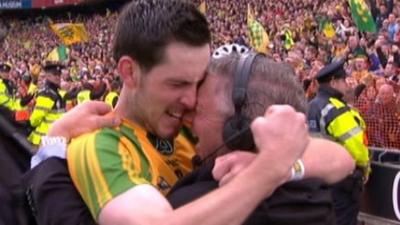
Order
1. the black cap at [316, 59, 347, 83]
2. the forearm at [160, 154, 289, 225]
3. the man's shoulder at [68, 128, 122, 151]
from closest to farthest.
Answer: the forearm at [160, 154, 289, 225]
the man's shoulder at [68, 128, 122, 151]
the black cap at [316, 59, 347, 83]

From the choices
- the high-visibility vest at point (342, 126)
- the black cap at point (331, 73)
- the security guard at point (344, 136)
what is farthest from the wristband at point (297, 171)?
the black cap at point (331, 73)

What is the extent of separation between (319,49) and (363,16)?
1268 mm

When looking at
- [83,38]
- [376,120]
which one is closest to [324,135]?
[376,120]

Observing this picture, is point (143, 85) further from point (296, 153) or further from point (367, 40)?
point (367, 40)

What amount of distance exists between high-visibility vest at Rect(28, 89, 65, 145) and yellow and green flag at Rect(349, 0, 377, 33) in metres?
4.83

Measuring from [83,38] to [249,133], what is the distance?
20.9 metres

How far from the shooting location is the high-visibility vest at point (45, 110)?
9.57 metres

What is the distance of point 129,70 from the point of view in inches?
80.4

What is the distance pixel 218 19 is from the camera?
2095cm

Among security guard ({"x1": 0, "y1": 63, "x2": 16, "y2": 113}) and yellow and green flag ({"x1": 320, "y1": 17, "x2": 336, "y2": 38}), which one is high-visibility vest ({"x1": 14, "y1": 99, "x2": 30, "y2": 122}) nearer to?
security guard ({"x1": 0, "y1": 63, "x2": 16, "y2": 113})

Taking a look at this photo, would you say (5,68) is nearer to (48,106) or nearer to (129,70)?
(48,106)

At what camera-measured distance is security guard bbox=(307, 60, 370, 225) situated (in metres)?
6.04

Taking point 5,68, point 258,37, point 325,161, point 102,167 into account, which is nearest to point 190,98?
point 102,167

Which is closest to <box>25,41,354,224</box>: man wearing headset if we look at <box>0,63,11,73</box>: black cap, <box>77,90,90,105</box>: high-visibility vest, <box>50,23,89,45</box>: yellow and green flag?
<box>77,90,90,105</box>: high-visibility vest
